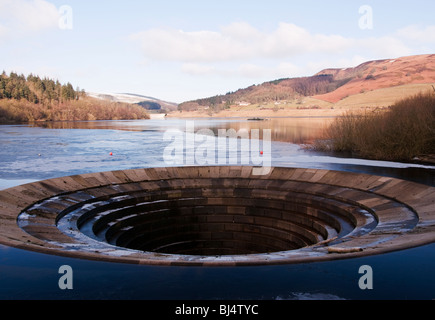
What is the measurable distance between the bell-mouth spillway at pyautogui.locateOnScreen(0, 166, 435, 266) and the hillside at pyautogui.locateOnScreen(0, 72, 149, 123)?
98.3m

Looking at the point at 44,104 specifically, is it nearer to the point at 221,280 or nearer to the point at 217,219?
the point at 217,219

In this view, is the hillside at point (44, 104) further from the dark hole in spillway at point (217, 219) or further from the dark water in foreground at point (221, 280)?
the dark water in foreground at point (221, 280)

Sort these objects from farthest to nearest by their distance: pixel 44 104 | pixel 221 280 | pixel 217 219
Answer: pixel 44 104 < pixel 217 219 < pixel 221 280

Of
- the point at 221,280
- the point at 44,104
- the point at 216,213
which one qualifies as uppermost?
the point at 44,104

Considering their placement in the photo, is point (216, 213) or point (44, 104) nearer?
point (216, 213)

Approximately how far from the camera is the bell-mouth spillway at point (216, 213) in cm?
859

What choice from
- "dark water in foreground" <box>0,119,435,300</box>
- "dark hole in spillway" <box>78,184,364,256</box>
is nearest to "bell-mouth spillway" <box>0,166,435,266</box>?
"dark hole in spillway" <box>78,184,364,256</box>

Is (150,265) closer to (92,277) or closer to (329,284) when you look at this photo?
(92,277)

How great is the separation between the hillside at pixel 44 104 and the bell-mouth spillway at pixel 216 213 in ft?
322

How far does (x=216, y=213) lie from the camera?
1401 centimetres

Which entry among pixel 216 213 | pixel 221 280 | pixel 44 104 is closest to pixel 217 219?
pixel 216 213

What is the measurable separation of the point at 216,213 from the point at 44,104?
142227mm

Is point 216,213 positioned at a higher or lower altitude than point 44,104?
lower

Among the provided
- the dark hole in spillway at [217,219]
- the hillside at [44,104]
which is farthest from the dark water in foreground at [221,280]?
the hillside at [44,104]
